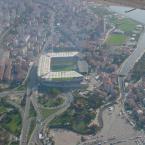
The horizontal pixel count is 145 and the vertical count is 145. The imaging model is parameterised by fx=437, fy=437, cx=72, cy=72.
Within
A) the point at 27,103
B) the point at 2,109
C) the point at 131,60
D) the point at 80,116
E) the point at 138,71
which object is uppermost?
the point at 138,71

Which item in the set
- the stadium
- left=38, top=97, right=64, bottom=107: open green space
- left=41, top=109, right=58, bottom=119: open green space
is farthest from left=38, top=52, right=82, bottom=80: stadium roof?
left=41, top=109, right=58, bottom=119: open green space

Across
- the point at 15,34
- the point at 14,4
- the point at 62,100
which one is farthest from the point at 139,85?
the point at 14,4

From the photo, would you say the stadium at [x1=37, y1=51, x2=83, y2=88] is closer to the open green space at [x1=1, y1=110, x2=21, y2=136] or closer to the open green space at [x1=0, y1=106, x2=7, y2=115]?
the open green space at [x1=0, y1=106, x2=7, y2=115]

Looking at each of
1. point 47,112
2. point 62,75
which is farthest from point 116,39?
point 47,112

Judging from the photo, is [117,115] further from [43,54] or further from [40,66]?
[43,54]

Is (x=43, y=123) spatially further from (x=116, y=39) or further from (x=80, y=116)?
(x=116, y=39)

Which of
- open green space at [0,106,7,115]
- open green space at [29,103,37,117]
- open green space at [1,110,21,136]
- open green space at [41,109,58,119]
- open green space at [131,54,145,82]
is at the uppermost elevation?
open green space at [131,54,145,82]
